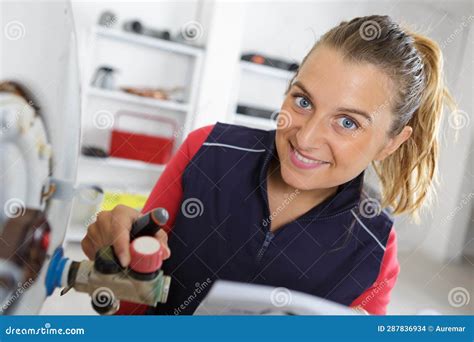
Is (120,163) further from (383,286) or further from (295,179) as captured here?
(383,286)

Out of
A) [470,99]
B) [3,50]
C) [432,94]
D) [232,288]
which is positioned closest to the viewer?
[3,50]

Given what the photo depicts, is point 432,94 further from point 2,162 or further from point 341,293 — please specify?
point 2,162

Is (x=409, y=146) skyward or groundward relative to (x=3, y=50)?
groundward

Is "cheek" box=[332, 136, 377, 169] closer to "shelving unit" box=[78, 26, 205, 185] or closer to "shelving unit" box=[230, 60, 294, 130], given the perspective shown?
"shelving unit" box=[230, 60, 294, 130]

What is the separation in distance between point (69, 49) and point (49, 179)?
0.14 m

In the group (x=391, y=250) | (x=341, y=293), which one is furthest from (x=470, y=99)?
(x=341, y=293)

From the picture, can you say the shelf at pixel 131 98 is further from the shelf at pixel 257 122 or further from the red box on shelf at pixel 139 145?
the shelf at pixel 257 122

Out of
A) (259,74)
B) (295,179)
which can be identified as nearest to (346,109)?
(295,179)

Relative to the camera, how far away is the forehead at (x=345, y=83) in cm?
69

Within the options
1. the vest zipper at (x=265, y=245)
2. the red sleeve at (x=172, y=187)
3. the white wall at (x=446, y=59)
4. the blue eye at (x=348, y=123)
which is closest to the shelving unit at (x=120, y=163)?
the white wall at (x=446, y=59)

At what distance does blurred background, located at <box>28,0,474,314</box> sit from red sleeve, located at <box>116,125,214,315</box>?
7 cm

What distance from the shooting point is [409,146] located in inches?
31.1

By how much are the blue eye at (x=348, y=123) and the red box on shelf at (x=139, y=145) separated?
465 millimetres

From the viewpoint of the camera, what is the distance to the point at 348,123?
2.36 ft
